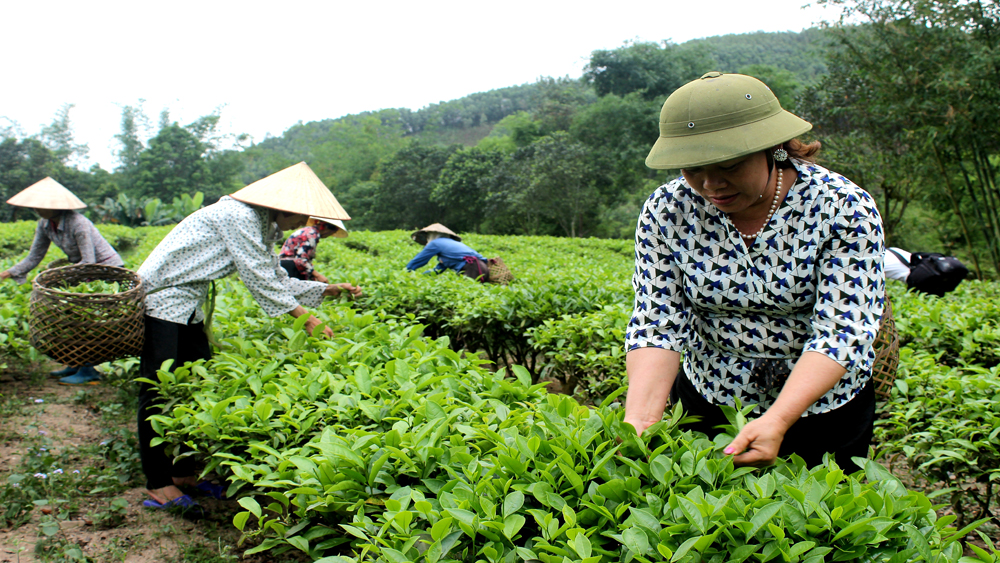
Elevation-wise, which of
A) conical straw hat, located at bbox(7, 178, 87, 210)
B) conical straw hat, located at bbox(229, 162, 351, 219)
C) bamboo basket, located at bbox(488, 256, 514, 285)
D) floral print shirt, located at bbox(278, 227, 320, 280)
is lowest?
bamboo basket, located at bbox(488, 256, 514, 285)

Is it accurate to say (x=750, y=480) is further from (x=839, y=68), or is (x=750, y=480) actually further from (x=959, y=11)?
(x=839, y=68)

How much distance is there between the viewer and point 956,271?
589cm

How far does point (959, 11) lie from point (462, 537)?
10.7 metres

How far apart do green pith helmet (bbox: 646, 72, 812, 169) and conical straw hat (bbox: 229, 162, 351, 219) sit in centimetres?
211

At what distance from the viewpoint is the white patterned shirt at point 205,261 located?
307 cm

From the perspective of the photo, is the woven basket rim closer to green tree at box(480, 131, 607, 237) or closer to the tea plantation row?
the tea plantation row

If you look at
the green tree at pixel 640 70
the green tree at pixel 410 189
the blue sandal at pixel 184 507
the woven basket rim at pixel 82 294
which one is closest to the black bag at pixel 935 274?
the blue sandal at pixel 184 507

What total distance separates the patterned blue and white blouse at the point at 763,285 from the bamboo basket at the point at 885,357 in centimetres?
17

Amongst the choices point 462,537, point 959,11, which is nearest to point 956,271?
point 959,11

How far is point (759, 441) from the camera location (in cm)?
148

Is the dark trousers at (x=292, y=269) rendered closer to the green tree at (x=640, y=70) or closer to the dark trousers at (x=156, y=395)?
the dark trousers at (x=156, y=395)

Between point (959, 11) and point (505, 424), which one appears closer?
point (505, 424)

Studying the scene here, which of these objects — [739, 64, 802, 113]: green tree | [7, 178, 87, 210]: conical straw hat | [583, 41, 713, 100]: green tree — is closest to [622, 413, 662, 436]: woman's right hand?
[7, 178, 87, 210]: conical straw hat

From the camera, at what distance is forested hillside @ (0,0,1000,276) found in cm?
928
